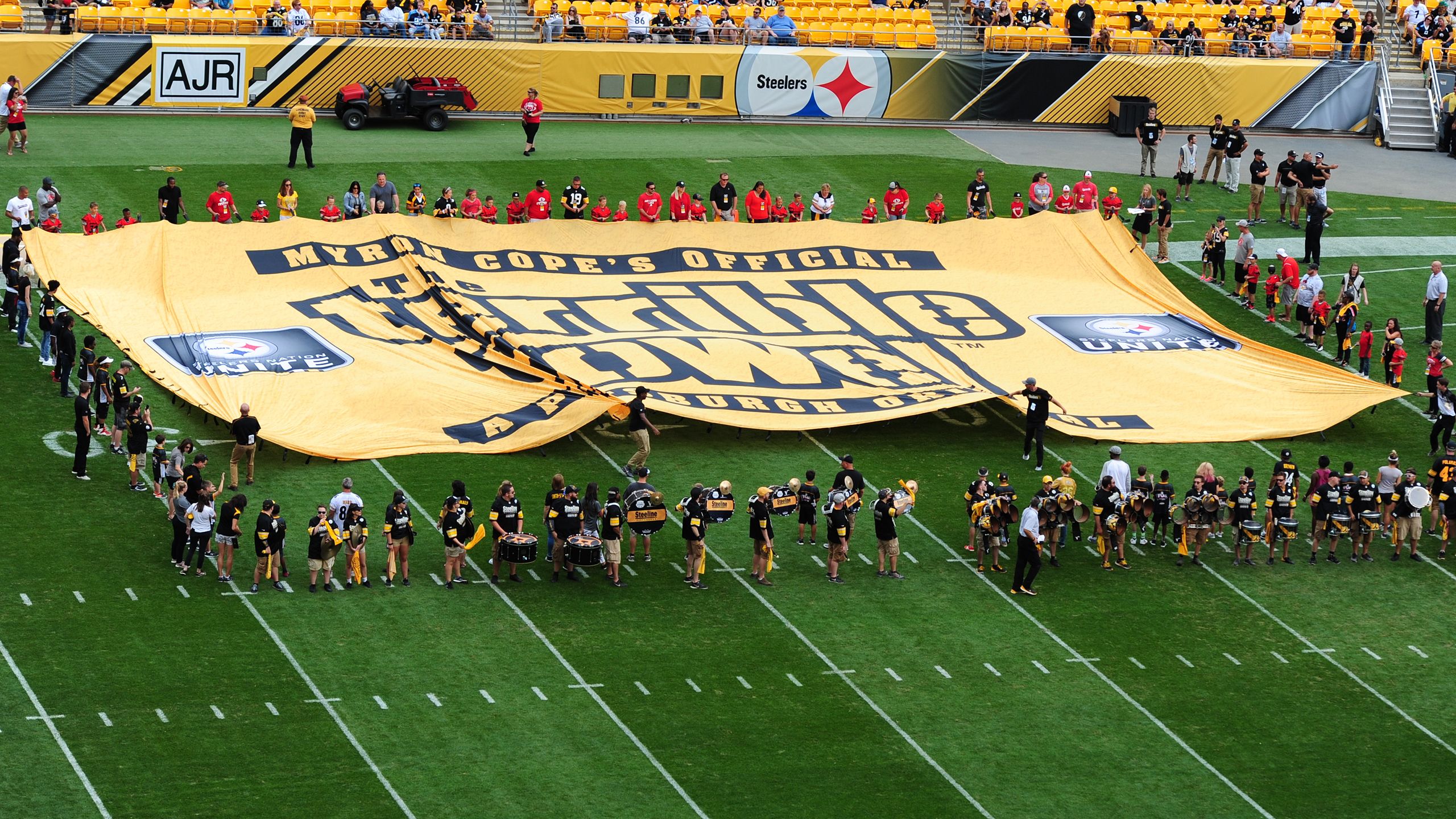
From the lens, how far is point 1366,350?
34.9m

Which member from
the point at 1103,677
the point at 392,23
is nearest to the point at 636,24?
the point at 392,23

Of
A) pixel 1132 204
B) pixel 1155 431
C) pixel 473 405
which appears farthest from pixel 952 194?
pixel 473 405

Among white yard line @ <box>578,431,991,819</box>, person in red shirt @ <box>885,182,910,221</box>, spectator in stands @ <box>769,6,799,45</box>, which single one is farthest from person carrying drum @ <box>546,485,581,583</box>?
spectator in stands @ <box>769,6,799,45</box>

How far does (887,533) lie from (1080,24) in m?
27.1

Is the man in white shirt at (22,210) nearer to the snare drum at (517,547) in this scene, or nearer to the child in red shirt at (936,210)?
the snare drum at (517,547)

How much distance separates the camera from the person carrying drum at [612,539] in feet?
84.7

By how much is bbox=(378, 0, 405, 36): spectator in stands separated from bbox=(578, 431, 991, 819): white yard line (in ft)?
71.1

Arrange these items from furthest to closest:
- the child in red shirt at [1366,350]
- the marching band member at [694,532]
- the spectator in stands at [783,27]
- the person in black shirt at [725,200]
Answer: the spectator in stands at [783,27] < the person in black shirt at [725,200] < the child in red shirt at [1366,350] < the marching band member at [694,532]

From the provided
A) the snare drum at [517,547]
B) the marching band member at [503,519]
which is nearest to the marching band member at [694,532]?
the snare drum at [517,547]

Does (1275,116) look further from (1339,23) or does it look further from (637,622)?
(637,622)

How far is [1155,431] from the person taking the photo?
103 feet

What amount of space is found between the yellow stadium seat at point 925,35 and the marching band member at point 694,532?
1048 inches

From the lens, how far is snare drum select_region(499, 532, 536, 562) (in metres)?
25.3

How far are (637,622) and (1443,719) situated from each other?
382 inches
